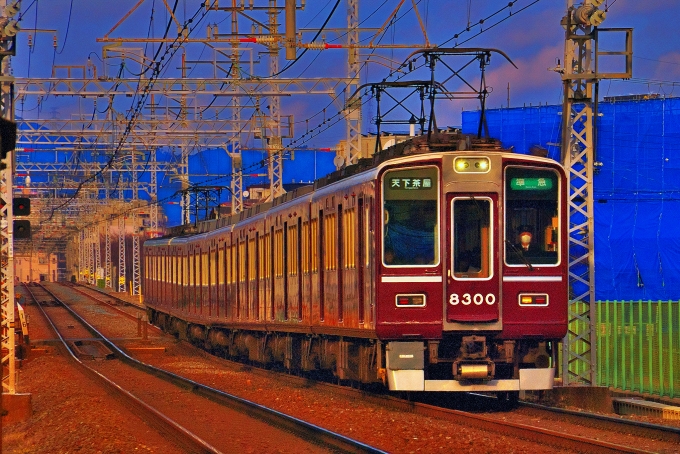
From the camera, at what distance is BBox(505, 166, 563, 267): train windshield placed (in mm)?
12812

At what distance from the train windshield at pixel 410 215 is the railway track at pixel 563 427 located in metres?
1.78

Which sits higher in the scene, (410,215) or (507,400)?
(410,215)

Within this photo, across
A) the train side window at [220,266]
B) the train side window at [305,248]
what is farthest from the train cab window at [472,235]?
the train side window at [220,266]

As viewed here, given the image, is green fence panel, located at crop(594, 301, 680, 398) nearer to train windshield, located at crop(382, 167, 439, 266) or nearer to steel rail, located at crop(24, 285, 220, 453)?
train windshield, located at crop(382, 167, 439, 266)

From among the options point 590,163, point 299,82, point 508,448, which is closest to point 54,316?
point 299,82

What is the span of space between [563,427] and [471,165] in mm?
3066

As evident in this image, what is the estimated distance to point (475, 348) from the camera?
1280 centimetres

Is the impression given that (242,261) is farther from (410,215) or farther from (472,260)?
(472,260)

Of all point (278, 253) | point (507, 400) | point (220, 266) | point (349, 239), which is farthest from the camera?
point (220, 266)

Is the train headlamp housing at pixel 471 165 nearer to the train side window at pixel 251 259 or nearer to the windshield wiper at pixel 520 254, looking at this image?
the windshield wiper at pixel 520 254

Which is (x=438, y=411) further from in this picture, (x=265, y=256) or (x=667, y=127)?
(x=667, y=127)

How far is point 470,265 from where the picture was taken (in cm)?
1278

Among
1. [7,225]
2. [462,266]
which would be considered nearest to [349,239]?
[462,266]

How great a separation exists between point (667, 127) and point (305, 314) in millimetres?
30675
